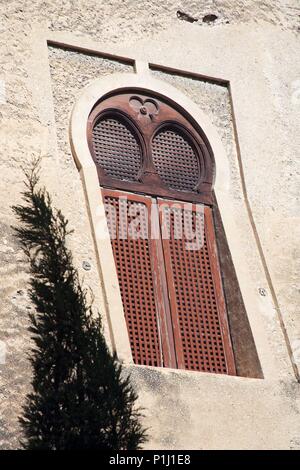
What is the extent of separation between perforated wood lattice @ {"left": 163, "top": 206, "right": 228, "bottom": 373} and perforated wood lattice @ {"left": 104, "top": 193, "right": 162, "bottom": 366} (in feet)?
0.70

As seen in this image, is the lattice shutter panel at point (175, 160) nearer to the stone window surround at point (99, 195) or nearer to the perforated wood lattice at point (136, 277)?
the stone window surround at point (99, 195)

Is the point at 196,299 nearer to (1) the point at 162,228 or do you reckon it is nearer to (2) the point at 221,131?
(1) the point at 162,228

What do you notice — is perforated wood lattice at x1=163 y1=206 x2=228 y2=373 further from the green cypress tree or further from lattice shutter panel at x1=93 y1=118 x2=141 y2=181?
the green cypress tree

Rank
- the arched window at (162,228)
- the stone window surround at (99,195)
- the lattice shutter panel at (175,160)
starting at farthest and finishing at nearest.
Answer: the lattice shutter panel at (175,160)
the arched window at (162,228)
the stone window surround at (99,195)

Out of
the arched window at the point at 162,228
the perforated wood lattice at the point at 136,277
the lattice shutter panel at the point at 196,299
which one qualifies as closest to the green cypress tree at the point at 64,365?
the perforated wood lattice at the point at 136,277

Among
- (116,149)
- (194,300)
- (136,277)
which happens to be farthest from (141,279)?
(116,149)

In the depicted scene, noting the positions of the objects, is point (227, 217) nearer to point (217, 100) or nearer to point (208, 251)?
point (208, 251)

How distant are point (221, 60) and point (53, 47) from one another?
70.3 inches

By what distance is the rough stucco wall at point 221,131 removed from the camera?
902 centimetres

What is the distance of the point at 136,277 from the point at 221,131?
193 cm

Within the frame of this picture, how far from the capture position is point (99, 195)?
985 centimetres

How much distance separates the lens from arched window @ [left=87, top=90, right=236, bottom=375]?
9695 millimetres

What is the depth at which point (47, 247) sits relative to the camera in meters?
9.30

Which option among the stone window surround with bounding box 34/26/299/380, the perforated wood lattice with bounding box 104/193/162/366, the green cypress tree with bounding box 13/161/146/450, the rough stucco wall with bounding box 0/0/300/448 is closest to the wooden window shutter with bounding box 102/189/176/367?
the perforated wood lattice with bounding box 104/193/162/366
